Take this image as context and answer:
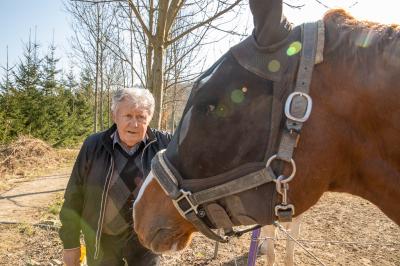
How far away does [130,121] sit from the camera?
2449 mm

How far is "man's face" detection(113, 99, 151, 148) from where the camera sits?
96.2 inches

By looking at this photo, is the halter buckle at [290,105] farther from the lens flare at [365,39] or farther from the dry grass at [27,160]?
the dry grass at [27,160]

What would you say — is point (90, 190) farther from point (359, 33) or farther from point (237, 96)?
point (359, 33)

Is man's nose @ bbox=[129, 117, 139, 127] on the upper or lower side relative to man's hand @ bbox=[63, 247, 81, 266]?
upper

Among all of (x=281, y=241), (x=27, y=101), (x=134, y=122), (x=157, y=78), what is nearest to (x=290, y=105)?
(x=134, y=122)

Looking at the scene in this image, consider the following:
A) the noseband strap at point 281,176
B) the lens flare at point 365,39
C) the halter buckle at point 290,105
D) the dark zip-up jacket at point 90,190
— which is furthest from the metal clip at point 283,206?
the dark zip-up jacket at point 90,190

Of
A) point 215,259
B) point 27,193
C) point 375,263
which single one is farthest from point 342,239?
point 27,193

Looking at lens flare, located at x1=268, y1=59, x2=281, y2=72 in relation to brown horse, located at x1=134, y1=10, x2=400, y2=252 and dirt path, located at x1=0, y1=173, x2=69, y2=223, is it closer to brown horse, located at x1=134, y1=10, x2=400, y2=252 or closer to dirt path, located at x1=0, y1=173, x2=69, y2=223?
brown horse, located at x1=134, y1=10, x2=400, y2=252

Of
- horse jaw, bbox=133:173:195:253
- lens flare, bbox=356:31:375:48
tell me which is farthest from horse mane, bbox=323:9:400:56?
horse jaw, bbox=133:173:195:253

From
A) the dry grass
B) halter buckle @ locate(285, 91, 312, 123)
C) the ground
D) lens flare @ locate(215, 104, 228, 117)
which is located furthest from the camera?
the dry grass

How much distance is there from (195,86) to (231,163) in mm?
340

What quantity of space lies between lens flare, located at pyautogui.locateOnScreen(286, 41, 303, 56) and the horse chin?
0.83m

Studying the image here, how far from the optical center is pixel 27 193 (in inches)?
317

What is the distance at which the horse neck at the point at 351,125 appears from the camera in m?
1.12
